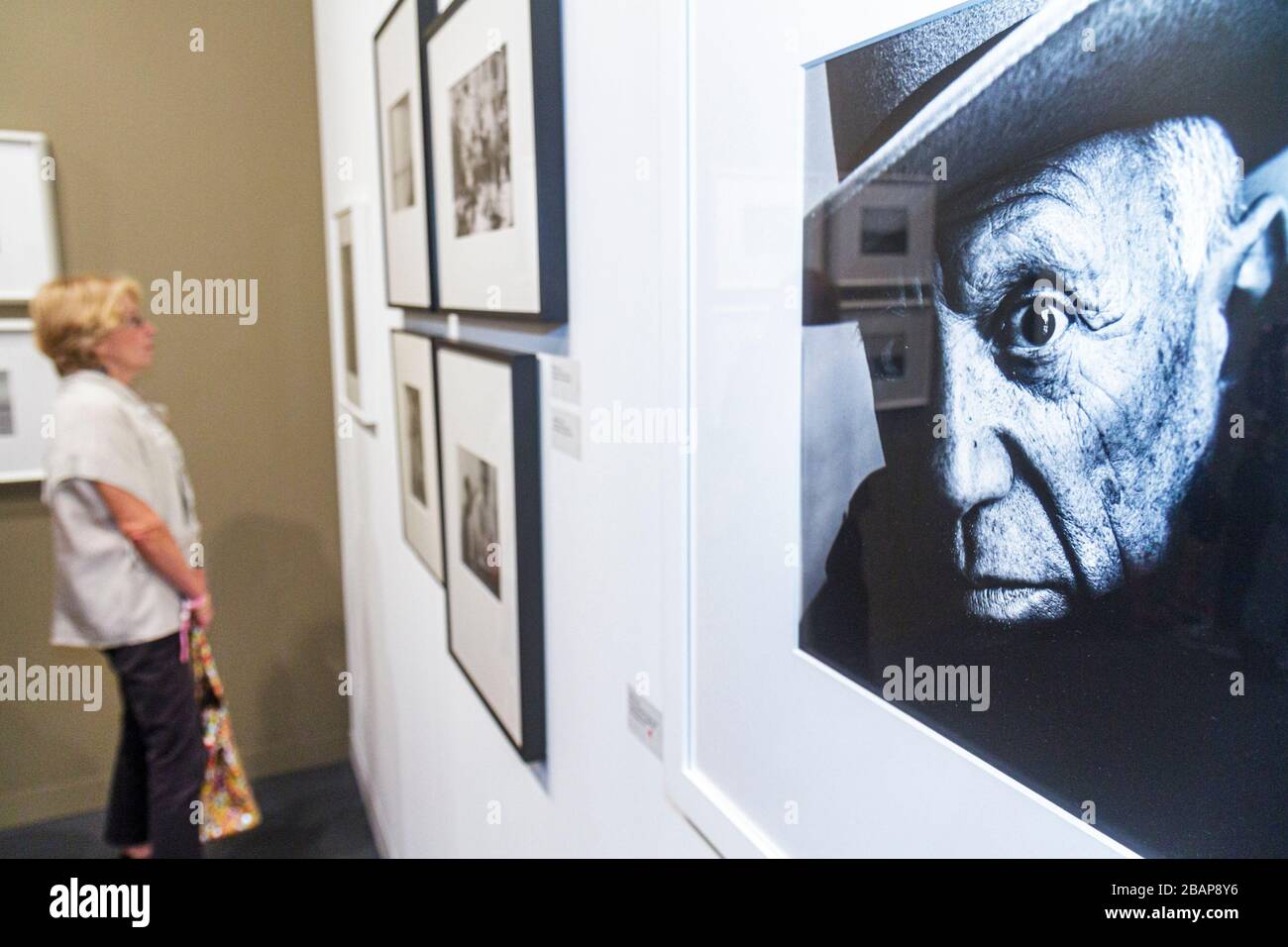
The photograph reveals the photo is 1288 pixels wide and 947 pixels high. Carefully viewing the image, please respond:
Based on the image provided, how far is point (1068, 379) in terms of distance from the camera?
0.32m

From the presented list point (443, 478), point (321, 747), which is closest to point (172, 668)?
point (443, 478)

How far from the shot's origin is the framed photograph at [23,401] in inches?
79.3

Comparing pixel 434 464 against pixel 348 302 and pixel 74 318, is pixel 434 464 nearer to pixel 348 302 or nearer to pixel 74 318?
pixel 74 318

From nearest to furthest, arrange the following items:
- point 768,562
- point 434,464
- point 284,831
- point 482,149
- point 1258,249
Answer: point 1258,249 < point 768,562 < point 482,149 < point 434,464 < point 284,831

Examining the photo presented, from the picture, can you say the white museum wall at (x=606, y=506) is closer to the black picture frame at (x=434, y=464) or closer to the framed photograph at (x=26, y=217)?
the black picture frame at (x=434, y=464)

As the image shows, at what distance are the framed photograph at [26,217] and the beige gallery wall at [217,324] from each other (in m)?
0.03

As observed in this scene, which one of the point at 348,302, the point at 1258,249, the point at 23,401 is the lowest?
the point at 23,401

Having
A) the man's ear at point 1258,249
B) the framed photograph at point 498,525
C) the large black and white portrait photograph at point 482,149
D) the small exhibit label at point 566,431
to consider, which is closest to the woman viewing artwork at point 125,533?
the framed photograph at point 498,525

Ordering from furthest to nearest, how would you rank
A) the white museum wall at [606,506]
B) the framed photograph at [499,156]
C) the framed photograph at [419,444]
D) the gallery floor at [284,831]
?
the gallery floor at [284,831] → the framed photograph at [419,444] → the framed photograph at [499,156] → the white museum wall at [606,506]

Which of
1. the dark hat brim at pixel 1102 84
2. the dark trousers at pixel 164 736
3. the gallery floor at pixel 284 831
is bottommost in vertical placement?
the gallery floor at pixel 284 831

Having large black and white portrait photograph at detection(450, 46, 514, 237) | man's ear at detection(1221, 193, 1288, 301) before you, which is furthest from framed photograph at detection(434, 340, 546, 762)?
man's ear at detection(1221, 193, 1288, 301)

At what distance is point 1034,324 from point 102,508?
1701mm

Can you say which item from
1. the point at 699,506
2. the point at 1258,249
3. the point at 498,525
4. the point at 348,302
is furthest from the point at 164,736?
the point at 1258,249
